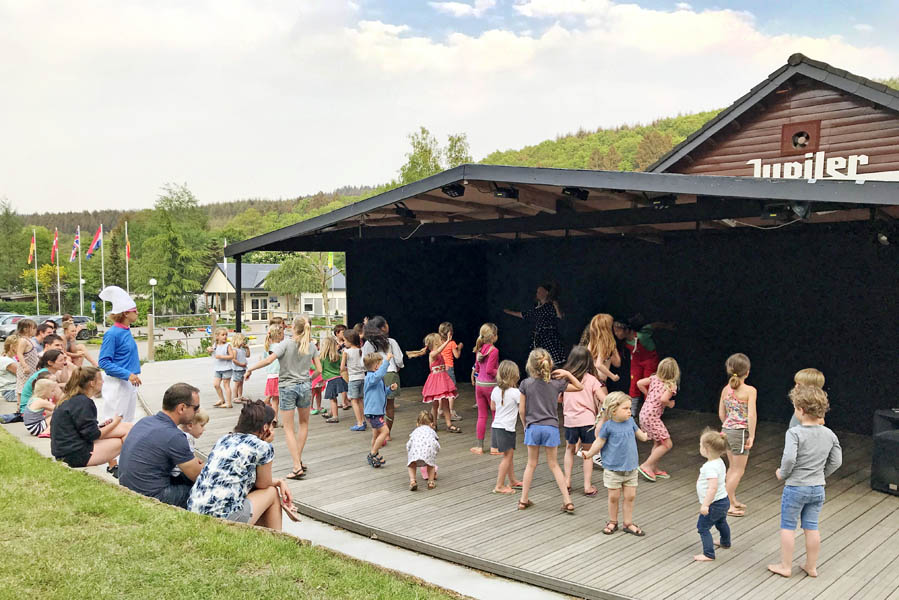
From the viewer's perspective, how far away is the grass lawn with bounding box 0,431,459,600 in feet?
12.1

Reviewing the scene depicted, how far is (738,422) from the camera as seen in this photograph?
18.5ft

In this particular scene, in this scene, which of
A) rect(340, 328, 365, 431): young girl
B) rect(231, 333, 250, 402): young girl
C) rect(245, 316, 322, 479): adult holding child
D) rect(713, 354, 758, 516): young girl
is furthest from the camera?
rect(231, 333, 250, 402): young girl

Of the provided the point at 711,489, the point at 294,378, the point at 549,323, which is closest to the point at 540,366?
the point at 711,489

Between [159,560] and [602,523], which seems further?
[602,523]

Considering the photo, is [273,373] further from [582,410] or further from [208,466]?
[208,466]

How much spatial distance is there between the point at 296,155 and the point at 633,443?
457 feet

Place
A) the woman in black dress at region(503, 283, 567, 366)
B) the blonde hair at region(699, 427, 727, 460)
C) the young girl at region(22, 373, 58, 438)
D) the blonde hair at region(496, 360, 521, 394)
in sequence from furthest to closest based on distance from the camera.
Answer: the woman in black dress at region(503, 283, 567, 366)
the young girl at region(22, 373, 58, 438)
the blonde hair at region(496, 360, 521, 394)
the blonde hair at region(699, 427, 727, 460)

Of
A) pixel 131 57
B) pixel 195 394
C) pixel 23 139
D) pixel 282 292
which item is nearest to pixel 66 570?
pixel 195 394

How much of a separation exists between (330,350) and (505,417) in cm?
407

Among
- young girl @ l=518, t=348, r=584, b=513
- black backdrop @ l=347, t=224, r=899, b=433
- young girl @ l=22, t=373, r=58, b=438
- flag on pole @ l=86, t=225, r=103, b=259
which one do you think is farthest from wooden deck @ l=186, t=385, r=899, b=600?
flag on pole @ l=86, t=225, r=103, b=259

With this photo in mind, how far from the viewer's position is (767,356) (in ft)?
30.5

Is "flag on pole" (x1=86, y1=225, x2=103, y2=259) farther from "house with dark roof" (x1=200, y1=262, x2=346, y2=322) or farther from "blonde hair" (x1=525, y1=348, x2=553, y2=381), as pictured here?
"blonde hair" (x1=525, y1=348, x2=553, y2=381)

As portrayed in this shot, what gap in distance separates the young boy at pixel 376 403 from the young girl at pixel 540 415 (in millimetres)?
1875

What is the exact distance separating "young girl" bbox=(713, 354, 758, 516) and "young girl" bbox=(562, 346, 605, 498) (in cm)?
114
